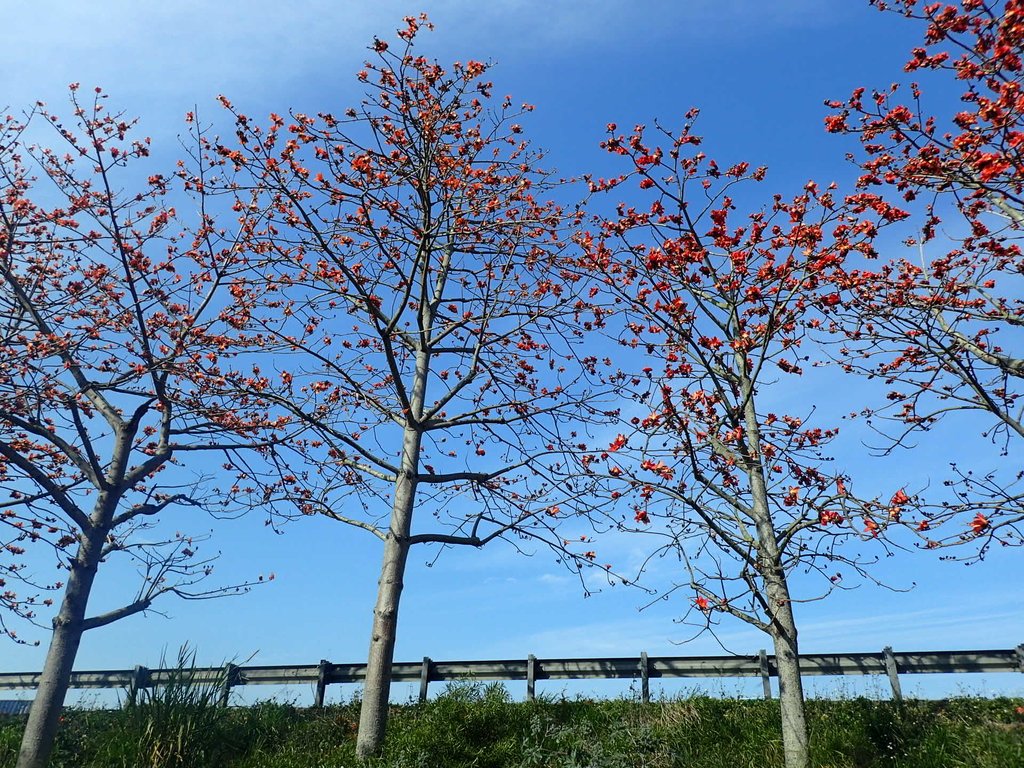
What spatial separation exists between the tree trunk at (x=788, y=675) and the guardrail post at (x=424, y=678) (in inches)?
302

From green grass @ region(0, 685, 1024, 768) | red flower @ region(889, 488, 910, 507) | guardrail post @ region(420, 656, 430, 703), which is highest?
red flower @ region(889, 488, 910, 507)

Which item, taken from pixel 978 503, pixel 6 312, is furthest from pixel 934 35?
pixel 6 312

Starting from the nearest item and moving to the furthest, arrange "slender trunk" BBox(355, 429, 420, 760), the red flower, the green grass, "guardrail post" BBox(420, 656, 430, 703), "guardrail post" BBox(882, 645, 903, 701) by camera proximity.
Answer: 1. the red flower
2. the green grass
3. "slender trunk" BBox(355, 429, 420, 760)
4. "guardrail post" BBox(882, 645, 903, 701)
5. "guardrail post" BBox(420, 656, 430, 703)

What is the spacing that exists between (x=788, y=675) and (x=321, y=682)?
991cm

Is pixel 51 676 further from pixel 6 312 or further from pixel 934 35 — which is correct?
pixel 934 35

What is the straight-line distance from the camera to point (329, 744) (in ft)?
40.8

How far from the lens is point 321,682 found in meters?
14.8

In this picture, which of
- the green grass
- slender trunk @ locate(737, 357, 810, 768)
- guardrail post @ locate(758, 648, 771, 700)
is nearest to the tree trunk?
slender trunk @ locate(737, 357, 810, 768)

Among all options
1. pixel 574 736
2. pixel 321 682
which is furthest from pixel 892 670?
pixel 321 682

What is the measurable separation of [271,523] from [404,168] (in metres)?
6.60

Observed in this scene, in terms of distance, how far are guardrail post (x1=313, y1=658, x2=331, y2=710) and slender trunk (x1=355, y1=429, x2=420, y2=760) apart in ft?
14.0

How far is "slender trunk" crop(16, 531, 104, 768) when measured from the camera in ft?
34.7

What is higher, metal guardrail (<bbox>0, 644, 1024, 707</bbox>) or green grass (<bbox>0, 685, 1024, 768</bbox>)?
metal guardrail (<bbox>0, 644, 1024, 707</bbox>)

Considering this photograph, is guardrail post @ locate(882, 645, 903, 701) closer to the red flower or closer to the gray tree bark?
the red flower
